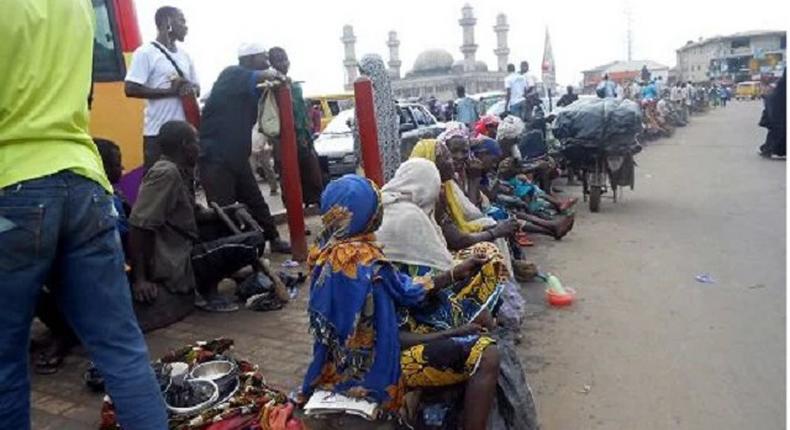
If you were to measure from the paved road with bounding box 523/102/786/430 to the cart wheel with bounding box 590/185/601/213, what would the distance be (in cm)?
12

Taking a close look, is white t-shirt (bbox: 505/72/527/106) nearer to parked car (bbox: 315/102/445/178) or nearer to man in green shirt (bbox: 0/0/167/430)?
parked car (bbox: 315/102/445/178)

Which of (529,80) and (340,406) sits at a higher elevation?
(529,80)

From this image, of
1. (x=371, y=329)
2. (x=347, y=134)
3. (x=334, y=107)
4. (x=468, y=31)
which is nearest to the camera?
(x=371, y=329)

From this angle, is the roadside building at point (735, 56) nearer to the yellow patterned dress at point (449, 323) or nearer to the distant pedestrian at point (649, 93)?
the distant pedestrian at point (649, 93)

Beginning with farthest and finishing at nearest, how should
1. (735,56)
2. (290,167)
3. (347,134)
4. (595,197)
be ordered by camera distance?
(735,56) < (347,134) < (595,197) < (290,167)

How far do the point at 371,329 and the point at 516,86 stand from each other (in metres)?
12.3

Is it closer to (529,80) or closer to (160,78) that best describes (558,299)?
(160,78)

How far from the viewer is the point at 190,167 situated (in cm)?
459

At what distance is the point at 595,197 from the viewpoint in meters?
8.76

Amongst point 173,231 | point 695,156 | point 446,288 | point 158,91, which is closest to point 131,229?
point 173,231

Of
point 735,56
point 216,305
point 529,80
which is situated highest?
point 529,80

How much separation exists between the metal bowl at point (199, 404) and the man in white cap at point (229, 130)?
108 inches

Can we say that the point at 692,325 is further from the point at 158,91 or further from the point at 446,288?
the point at 158,91

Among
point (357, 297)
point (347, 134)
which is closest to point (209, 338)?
point (357, 297)
